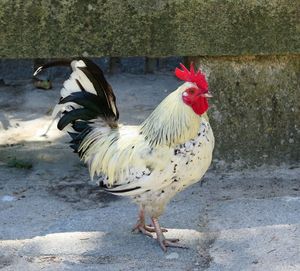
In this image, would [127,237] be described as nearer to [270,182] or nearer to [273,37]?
[270,182]

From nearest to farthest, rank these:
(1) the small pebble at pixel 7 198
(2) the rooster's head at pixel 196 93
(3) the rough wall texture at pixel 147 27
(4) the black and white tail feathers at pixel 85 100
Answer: (2) the rooster's head at pixel 196 93 → (4) the black and white tail feathers at pixel 85 100 → (3) the rough wall texture at pixel 147 27 → (1) the small pebble at pixel 7 198

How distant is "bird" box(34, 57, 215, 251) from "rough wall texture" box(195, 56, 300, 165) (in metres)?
1.22

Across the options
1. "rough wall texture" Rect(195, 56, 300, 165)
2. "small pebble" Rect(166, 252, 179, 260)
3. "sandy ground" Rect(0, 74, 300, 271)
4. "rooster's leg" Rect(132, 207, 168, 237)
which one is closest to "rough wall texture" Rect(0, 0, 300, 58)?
"rough wall texture" Rect(195, 56, 300, 165)

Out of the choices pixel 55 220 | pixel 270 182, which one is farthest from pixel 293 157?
pixel 55 220

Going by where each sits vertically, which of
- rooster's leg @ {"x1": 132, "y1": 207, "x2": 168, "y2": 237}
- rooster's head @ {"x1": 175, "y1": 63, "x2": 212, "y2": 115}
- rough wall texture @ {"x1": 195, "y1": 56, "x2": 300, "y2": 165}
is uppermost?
rooster's head @ {"x1": 175, "y1": 63, "x2": 212, "y2": 115}

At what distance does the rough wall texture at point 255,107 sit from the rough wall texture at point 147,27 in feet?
0.75

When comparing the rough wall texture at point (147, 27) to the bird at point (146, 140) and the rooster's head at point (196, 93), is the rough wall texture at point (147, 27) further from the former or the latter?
the rooster's head at point (196, 93)

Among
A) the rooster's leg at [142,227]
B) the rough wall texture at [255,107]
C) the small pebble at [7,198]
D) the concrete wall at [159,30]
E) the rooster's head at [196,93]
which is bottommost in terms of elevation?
the small pebble at [7,198]

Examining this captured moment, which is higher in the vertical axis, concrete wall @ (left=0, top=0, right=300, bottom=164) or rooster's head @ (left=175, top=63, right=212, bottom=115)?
concrete wall @ (left=0, top=0, right=300, bottom=164)

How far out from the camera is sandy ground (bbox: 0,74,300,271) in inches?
167

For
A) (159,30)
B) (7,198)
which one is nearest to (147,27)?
(159,30)

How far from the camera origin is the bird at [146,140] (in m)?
4.18

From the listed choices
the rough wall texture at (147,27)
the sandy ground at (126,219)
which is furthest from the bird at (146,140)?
the rough wall texture at (147,27)

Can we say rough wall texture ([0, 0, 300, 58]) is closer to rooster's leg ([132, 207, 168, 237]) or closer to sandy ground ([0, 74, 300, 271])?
sandy ground ([0, 74, 300, 271])
